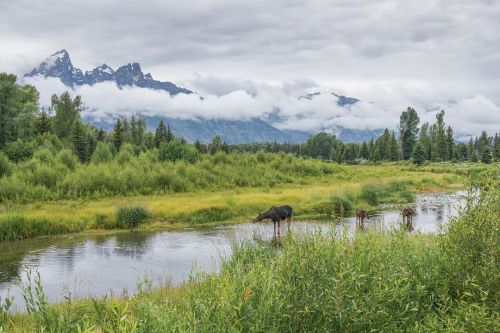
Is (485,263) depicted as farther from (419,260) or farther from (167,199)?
(167,199)

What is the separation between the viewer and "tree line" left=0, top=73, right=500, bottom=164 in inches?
2301

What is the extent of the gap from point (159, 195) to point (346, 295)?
37.3 meters

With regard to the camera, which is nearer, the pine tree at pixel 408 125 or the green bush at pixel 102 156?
the green bush at pixel 102 156

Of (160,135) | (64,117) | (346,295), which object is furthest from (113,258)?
(160,135)

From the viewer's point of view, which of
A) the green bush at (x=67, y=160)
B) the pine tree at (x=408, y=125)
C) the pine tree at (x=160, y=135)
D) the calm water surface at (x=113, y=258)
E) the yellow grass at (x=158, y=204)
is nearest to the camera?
the calm water surface at (x=113, y=258)

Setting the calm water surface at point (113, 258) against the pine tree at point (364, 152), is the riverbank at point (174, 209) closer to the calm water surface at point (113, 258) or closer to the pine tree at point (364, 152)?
the calm water surface at point (113, 258)

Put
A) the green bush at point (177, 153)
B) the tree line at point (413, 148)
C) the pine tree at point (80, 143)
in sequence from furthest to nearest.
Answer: the tree line at point (413, 148)
the pine tree at point (80, 143)
the green bush at point (177, 153)

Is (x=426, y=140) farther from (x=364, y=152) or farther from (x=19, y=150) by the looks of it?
(x=19, y=150)

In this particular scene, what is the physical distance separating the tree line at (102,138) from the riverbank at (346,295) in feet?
29.5

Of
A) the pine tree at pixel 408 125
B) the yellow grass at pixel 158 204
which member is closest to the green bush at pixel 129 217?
the yellow grass at pixel 158 204

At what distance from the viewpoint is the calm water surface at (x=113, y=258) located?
54.3 ft

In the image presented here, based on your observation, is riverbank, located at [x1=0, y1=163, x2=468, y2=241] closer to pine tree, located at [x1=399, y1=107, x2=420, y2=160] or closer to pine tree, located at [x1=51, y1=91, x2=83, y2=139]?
pine tree, located at [x1=51, y1=91, x2=83, y2=139]

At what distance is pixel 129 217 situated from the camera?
100ft

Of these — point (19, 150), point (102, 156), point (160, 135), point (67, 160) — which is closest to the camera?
point (67, 160)
